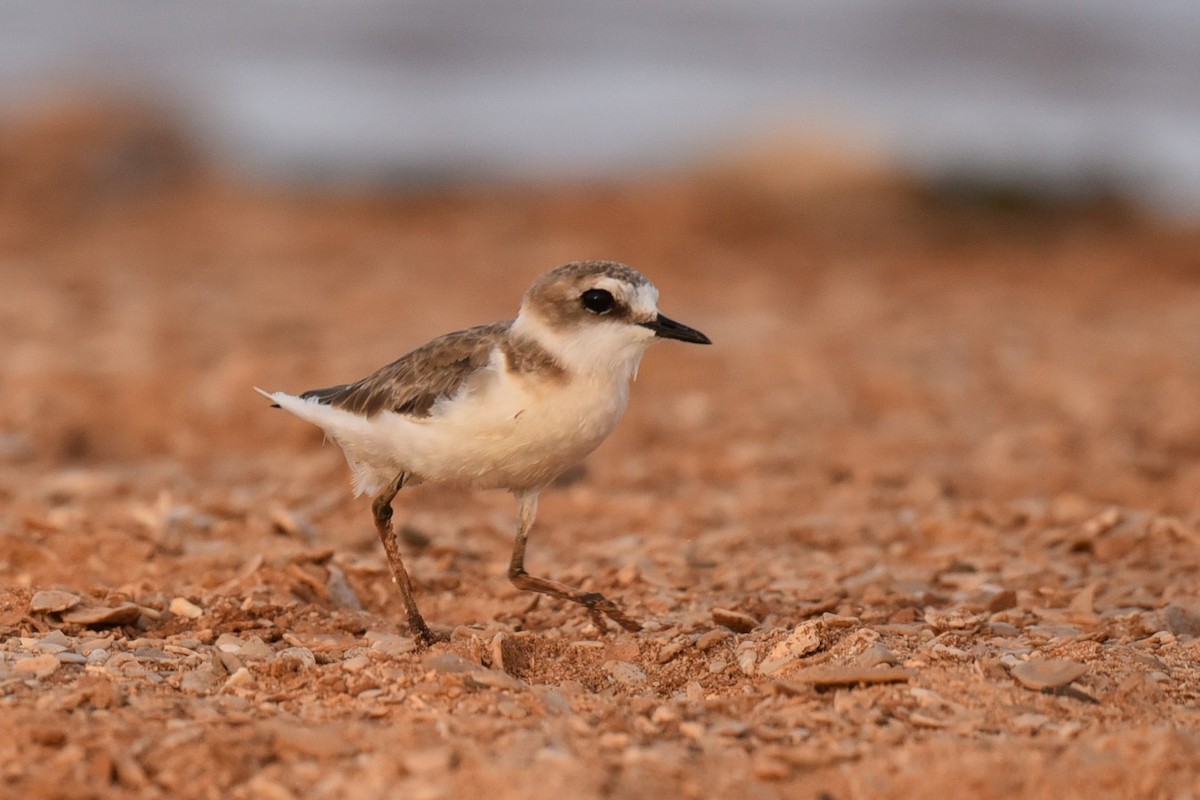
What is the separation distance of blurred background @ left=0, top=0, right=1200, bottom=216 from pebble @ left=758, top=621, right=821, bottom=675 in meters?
13.4

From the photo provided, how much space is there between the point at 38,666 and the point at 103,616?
45 centimetres

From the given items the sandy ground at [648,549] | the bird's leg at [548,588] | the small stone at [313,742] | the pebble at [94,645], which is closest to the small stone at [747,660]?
the sandy ground at [648,549]

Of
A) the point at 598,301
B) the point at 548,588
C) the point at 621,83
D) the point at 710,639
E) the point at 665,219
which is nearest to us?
the point at 598,301

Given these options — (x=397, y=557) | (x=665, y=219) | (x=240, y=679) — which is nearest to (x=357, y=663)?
(x=240, y=679)

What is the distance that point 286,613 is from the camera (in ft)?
15.0

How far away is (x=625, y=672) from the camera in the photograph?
164 inches

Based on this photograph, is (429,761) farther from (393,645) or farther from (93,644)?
(93,644)

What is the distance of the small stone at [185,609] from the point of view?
454cm

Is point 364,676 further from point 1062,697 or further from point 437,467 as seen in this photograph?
point 1062,697

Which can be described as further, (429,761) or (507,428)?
(507,428)

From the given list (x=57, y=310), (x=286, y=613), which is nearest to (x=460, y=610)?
(x=286, y=613)

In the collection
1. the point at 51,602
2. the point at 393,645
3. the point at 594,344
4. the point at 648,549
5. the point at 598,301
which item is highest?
the point at 598,301

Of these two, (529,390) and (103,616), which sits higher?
(529,390)

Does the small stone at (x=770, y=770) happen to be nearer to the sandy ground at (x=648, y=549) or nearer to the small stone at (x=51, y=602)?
the sandy ground at (x=648, y=549)
